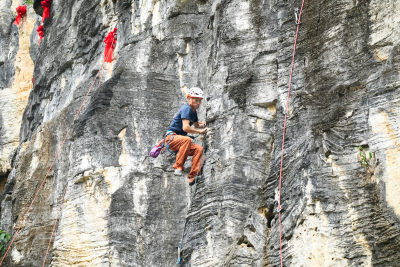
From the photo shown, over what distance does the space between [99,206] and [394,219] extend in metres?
6.04

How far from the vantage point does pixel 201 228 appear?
37.8 feet

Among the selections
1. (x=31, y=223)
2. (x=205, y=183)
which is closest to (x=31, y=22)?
(x=31, y=223)

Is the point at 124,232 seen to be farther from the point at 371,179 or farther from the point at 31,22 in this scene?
the point at 31,22

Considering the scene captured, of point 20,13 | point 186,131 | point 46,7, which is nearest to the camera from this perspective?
point 186,131

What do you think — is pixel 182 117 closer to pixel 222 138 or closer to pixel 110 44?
pixel 222 138

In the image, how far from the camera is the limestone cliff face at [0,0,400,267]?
32.0ft

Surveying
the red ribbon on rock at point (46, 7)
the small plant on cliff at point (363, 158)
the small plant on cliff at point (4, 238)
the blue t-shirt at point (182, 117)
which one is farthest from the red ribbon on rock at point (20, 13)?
the small plant on cliff at point (363, 158)

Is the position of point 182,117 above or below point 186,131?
above

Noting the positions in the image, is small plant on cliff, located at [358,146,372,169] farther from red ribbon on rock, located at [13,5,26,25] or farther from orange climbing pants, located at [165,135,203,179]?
red ribbon on rock, located at [13,5,26,25]

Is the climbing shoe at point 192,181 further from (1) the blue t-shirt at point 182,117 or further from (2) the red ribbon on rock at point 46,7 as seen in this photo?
(2) the red ribbon on rock at point 46,7

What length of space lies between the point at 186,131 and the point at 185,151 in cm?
34

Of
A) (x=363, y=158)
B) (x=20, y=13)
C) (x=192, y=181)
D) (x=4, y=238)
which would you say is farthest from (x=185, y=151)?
(x=20, y=13)

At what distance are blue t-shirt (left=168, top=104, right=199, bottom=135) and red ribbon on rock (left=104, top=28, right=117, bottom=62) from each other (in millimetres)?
3408

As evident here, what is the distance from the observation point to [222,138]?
12195mm
